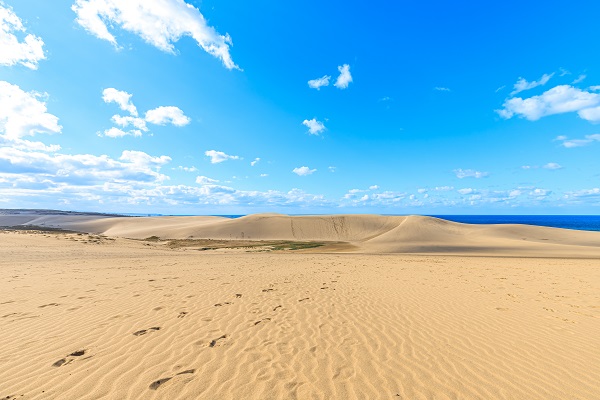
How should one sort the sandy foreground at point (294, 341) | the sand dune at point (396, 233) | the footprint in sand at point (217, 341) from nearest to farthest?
the sandy foreground at point (294, 341) → the footprint in sand at point (217, 341) → the sand dune at point (396, 233)

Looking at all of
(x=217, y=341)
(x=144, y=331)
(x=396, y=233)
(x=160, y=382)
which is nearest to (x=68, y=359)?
(x=144, y=331)

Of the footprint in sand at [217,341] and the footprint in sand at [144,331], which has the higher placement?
the footprint in sand at [144,331]

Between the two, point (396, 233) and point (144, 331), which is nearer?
point (144, 331)

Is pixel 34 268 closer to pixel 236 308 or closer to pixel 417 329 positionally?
pixel 236 308

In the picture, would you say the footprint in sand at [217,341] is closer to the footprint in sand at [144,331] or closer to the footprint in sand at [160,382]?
the footprint in sand at [160,382]

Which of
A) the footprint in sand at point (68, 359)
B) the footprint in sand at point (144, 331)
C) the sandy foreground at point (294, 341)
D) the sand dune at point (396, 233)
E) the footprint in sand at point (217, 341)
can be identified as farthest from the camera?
the sand dune at point (396, 233)

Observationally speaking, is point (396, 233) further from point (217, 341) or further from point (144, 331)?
point (144, 331)

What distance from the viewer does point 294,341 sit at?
5.96 metres

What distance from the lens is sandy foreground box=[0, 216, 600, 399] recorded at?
14.1ft

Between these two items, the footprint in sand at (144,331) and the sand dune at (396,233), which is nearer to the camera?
the footprint in sand at (144,331)

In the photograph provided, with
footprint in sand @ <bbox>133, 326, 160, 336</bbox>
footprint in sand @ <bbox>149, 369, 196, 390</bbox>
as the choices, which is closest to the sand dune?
footprint in sand @ <bbox>133, 326, 160, 336</bbox>

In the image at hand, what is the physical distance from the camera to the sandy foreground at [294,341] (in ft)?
14.1

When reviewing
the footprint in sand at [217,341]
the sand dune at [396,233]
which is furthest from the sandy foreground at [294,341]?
the sand dune at [396,233]

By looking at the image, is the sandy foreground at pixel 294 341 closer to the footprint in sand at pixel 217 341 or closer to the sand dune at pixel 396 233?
the footprint in sand at pixel 217 341
